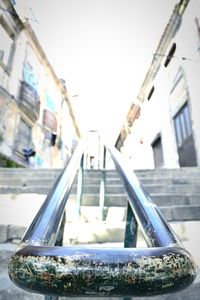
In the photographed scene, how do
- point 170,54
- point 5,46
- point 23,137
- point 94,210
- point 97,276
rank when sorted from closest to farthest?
point 97,276 → point 94,210 → point 170,54 → point 5,46 → point 23,137

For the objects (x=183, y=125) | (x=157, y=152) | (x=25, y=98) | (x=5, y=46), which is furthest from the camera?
(x=157, y=152)

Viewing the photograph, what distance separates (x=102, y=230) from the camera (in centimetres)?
186

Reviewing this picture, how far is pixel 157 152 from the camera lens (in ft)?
34.9

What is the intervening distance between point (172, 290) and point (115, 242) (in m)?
1.48

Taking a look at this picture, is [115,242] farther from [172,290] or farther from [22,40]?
[22,40]

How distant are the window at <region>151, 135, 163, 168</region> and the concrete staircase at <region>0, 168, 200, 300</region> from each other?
6.91 metres

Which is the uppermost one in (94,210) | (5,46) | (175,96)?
(5,46)

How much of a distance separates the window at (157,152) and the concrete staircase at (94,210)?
6907mm

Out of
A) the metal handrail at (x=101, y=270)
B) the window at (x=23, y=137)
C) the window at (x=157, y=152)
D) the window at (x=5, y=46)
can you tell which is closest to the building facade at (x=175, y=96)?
the window at (x=157, y=152)

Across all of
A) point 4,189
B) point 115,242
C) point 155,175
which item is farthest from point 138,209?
point 155,175

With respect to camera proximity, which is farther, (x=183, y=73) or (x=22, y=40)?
(x=22, y=40)

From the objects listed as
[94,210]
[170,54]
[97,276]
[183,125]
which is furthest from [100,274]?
[170,54]

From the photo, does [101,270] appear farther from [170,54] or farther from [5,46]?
[5,46]

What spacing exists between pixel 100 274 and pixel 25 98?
10.5m
